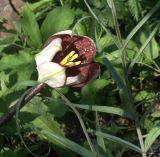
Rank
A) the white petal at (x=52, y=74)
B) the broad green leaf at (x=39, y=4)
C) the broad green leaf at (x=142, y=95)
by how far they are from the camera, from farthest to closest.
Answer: the broad green leaf at (x=39, y=4)
the broad green leaf at (x=142, y=95)
the white petal at (x=52, y=74)

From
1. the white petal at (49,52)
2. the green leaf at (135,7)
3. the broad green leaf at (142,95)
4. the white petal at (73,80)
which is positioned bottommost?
the broad green leaf at (142,95)

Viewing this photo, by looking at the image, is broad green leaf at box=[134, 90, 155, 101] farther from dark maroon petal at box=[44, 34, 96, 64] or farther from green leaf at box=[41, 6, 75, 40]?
dark maroon petal at box=[44, 34, 96, 64]

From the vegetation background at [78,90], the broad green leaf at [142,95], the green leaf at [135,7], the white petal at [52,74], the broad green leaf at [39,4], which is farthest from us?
the broad green leaf at [39,4]

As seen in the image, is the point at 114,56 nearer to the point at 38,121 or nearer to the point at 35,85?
the point at 38,121

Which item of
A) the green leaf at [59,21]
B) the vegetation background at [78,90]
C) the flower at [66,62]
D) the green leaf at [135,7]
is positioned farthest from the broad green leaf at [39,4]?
the flower at [66,62]

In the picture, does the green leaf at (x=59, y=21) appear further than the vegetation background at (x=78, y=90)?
Yes

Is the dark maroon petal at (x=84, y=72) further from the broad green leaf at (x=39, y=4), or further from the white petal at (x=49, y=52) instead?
the broad green leaf at (x=39, y=4)
